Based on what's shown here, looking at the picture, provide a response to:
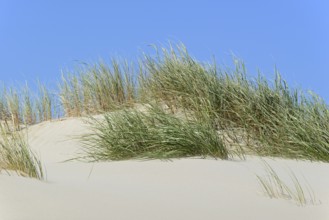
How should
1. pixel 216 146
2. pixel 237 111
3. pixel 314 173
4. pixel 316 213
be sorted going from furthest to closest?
pixel 237 111 → pixel 216 146 → pixel 314 173 → pixel 316 213

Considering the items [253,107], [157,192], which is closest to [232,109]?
[253,107]

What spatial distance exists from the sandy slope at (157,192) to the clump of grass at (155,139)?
0.97 ft

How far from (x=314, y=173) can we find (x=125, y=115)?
2325 mm

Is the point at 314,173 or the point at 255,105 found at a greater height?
A: the point at 255,105

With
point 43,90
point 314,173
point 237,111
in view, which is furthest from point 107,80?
point 314,173

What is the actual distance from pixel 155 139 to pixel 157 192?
1.96 meters

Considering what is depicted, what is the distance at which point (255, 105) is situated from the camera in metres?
7.26

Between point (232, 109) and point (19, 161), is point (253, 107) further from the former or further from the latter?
point (19, 161)

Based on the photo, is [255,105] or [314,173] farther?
[255,105]

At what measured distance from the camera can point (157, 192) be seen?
154 inches

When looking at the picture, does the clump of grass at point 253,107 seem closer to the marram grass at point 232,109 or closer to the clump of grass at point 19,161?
the marram grass at point 232,109

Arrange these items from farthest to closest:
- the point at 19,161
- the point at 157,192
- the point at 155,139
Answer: the point at 155,139 < the point at 19,161 < the point at 157,192

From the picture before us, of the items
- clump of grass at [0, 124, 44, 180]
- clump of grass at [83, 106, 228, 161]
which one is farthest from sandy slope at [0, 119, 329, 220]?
clump of grass at [83, 106, 228, 161]

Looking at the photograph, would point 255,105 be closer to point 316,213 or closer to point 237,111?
point 237,111
